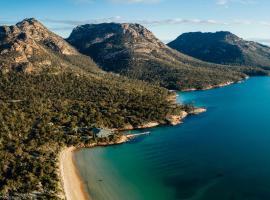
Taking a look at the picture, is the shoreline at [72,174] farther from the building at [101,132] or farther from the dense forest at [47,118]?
the building at [101,132]

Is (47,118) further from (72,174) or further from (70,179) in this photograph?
(70,179)

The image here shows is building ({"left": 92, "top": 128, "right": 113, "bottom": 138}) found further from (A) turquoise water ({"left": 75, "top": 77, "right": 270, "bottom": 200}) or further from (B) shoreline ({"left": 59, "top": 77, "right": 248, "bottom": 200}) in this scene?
(A) turquoise water ({"left": 75, "top": 77, "right": 270, "bottom": 200})

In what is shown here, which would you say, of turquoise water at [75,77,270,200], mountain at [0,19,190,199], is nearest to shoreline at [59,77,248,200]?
mountain at [0,19,190,199]

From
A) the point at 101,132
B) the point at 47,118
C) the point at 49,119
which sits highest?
the point at 47,118

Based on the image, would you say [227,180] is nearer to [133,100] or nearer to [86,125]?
[86,125]

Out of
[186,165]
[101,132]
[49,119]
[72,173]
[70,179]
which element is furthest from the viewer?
[49,119]

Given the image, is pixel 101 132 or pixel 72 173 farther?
pixel 101 132

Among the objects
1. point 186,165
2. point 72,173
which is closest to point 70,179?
point 72,173

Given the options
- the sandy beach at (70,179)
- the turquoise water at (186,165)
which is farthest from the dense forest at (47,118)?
the turquoise water at (186,165)
